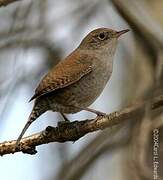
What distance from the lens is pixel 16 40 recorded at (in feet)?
15.7

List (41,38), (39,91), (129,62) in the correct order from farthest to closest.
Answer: (129,62) < (41,38) < (39,91)

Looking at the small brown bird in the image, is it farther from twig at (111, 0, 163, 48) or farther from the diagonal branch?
twig at (111, 0, 163, 48)

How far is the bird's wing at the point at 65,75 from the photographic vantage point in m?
4.28

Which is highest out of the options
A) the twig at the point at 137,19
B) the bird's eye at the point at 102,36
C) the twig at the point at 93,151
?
the bird's eye at the point at 102,36

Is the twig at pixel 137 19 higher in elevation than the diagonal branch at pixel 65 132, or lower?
higher

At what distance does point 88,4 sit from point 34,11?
1.78ft

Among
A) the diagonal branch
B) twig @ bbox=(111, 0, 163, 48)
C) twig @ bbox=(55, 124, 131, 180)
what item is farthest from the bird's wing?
twig @ bbox=(111, 0, 163, 48)

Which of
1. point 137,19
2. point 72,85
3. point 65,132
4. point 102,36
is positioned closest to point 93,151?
point 65,132

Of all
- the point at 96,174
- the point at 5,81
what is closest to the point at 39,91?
the point at 5,81

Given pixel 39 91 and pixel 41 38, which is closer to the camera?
pixel 39 91

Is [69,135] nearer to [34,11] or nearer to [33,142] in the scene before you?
[33,142]

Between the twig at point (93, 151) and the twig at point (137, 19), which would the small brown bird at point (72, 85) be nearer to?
the twig at point (93, 151)

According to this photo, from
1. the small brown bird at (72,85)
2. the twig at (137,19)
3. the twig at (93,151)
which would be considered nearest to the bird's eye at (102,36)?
the small brown bird at (72,85)

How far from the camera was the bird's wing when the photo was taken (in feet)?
14.0
